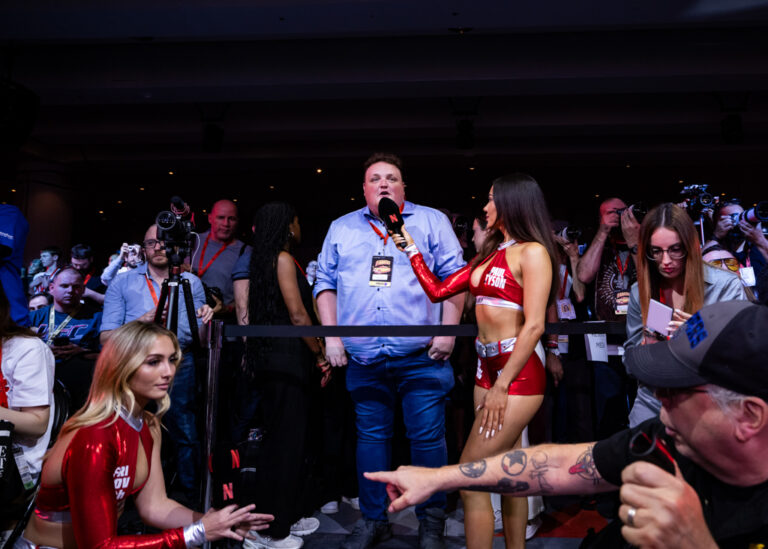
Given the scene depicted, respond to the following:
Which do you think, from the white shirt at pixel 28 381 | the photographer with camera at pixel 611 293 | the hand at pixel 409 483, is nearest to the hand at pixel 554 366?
the photographer with camera at pixel 611 293

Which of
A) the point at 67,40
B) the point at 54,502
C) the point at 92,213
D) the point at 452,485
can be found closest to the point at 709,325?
the point at 452,485

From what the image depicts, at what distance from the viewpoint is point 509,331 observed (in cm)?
234

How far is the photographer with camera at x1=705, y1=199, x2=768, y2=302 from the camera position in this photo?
3.39 meters

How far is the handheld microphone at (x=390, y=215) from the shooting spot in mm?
2828

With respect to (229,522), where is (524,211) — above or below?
above

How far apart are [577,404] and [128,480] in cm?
275

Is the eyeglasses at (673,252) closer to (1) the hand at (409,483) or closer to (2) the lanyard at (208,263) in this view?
(1) the hand at (409,483)

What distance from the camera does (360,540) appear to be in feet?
9.17

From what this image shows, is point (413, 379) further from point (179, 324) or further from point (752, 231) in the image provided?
point (752, 231)

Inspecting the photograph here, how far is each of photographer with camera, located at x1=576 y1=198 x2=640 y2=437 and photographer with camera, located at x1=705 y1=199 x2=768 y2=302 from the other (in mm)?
500

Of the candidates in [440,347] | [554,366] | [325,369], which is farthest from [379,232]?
[554,366]

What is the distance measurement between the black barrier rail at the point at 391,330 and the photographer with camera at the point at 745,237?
44.1 inches

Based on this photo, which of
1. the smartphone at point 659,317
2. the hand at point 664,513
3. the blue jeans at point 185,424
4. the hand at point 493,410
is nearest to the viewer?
the hand at point 664,513

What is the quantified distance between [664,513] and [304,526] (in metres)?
2.55
